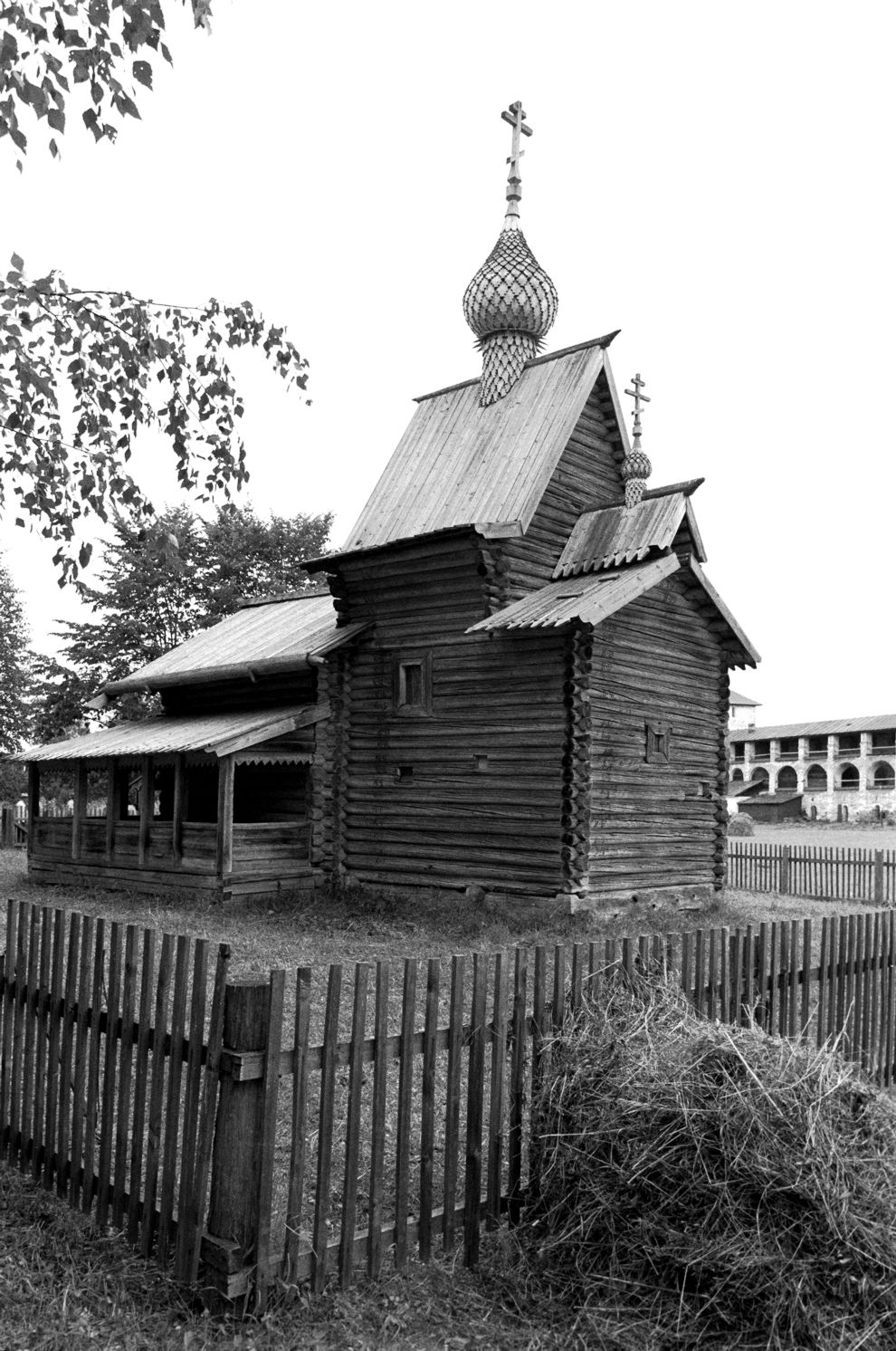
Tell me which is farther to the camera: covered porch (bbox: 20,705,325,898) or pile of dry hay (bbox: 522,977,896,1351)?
covered porch (bbox: 20,705,325,898)

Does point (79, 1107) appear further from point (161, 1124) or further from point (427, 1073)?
point (427, 1073)

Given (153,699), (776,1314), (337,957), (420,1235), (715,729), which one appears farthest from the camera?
(153,699)

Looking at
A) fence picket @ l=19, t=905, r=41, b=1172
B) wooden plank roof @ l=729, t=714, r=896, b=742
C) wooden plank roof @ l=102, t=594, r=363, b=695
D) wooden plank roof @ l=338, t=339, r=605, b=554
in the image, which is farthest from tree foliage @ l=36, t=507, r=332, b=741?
wooden plank roof @ l=729, t=714, r=896, b=742

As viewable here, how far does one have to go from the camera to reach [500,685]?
17359 mm

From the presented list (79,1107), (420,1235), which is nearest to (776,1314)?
(420,1235)

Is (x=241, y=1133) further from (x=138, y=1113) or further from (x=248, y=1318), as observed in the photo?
(x=138, y=1113)

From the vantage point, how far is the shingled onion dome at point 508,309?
2059 cm

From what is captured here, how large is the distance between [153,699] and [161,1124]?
3931 cm

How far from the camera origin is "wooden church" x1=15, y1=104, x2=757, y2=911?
660 inches

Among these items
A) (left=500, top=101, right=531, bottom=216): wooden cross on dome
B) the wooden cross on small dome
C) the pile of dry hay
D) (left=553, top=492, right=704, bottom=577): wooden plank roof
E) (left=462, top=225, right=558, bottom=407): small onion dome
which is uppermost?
(left=500, top=101, right=531, bottom=216): wooden cross on dome

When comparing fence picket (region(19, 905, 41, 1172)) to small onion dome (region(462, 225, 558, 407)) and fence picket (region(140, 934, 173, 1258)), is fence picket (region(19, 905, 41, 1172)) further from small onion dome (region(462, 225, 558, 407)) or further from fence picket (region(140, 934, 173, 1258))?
small onion dome (region(462, 225, 558, 407))

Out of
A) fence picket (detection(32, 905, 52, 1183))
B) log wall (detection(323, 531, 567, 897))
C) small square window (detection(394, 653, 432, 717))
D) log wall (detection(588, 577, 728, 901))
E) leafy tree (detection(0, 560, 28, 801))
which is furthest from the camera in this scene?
leafy tree (detection(0, 560, 28, 801))

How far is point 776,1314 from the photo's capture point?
439 cm

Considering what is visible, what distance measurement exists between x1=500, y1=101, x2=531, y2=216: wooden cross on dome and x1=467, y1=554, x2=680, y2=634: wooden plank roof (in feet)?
27.3
